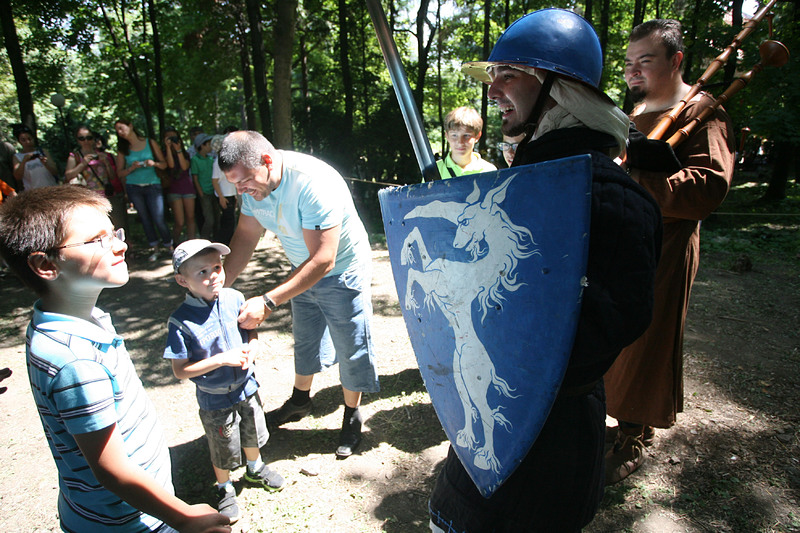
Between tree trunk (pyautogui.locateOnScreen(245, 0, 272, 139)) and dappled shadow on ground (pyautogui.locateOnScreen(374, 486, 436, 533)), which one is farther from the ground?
tree trunk (pyautogui.locateOnScreen(245, 0, 272, 139))

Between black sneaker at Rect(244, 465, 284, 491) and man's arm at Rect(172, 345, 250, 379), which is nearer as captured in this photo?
man's arm at Rect(172, 345, 250, 379)

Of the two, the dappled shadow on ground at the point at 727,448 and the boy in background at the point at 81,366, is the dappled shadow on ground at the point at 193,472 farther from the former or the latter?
the dappled shadow on ground at the point at 727,448

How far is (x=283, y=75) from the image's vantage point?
27.0 ft

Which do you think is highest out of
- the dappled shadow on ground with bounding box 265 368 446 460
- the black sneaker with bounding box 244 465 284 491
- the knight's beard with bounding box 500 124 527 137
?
the knight's beard with bounding box 500 124 527 137

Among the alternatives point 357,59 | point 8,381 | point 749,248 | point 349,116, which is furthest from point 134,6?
point 749,248

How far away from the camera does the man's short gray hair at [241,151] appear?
2246 mm

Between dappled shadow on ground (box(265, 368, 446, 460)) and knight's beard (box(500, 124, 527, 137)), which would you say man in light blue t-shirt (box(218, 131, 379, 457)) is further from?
knight's beard (box(500, 124, 527, 137))

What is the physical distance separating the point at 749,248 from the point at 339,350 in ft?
25.5

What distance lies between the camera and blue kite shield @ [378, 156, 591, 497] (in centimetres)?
102

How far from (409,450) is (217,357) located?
1418mm

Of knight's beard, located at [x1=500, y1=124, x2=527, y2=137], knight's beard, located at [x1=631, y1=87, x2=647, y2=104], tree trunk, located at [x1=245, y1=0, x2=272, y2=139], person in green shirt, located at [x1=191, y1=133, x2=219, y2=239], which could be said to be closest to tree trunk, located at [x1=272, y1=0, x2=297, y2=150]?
tree trunk, located at [x1=245, y1=0, x2=272, y2=139]

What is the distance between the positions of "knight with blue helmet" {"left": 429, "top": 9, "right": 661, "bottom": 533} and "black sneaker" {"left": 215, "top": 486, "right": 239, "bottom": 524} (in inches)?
59.7

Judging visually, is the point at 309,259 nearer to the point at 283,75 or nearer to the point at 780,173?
the point at 283,75

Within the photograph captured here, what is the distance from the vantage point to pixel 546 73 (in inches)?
47.9
